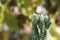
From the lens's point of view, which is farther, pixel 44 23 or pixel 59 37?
pixel 59 37

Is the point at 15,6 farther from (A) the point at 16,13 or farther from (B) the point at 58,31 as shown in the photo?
(B) the point at 58,31

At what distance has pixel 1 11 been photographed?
38.1 inches

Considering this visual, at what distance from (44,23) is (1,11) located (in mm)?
500

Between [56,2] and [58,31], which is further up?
[56,2]

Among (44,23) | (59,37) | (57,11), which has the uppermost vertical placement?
(44,23)

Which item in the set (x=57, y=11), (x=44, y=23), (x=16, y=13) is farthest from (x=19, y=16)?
(x=44, y=23)

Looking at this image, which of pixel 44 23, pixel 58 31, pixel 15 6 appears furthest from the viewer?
pixel 58 31

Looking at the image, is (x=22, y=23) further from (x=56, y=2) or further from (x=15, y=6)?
(x=56, y=2)

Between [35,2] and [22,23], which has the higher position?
[35,2]

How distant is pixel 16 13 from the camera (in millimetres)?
973

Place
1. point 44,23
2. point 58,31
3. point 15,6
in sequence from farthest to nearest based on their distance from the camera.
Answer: point 58,31, point 15,6, point 44,23

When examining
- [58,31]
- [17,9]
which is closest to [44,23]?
[17,9]

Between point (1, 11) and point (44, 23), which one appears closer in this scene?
point (44, 23)

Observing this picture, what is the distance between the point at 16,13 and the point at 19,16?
1.1 inches
